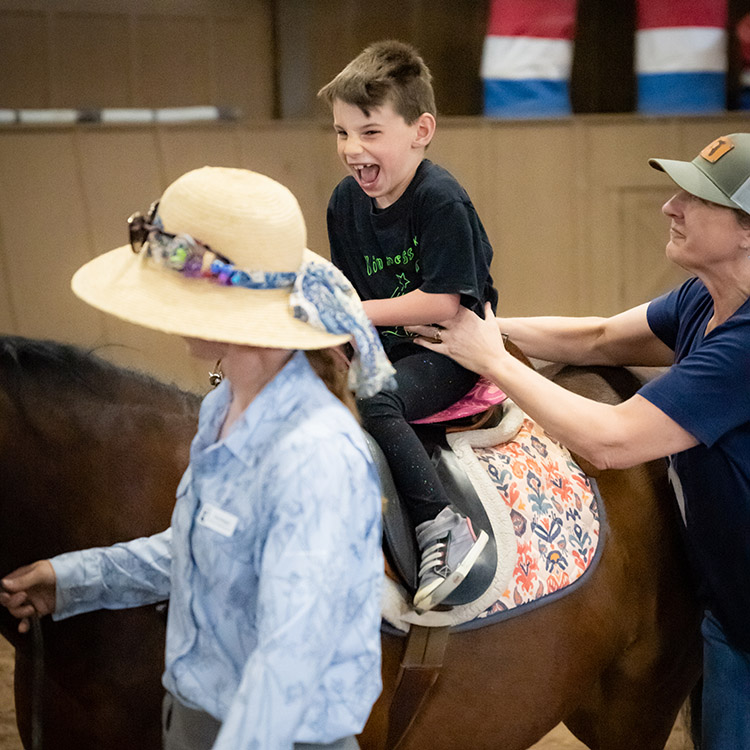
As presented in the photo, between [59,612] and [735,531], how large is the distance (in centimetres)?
127

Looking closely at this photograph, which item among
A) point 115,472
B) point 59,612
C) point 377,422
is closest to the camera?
point 59,612

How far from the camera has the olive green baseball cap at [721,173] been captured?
5.53 ft

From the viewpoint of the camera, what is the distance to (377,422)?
5.70 ft

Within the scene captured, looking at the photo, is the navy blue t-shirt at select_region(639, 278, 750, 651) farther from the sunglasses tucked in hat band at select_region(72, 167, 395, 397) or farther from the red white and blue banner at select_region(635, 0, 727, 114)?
the red white and blue banner at select_region(635, 0, 727, 114)

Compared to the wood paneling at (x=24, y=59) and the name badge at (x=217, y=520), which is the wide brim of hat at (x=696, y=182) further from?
the wood paneling at (x=24, y=59)

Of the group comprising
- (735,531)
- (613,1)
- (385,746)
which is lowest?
(385,746)

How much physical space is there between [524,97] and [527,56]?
0.19 m

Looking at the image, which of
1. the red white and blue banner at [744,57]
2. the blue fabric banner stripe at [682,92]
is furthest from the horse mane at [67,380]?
the red white and blue banner at [744,57]

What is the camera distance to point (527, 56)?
4219 mm

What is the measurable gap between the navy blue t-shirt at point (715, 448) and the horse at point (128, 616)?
220mm

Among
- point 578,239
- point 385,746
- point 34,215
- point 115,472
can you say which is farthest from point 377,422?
point 578,239

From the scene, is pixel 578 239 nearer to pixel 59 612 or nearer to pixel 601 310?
pixel 601 310

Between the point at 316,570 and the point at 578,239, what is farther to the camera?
the point at 578,239

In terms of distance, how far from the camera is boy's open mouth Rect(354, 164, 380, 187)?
1.89 m
